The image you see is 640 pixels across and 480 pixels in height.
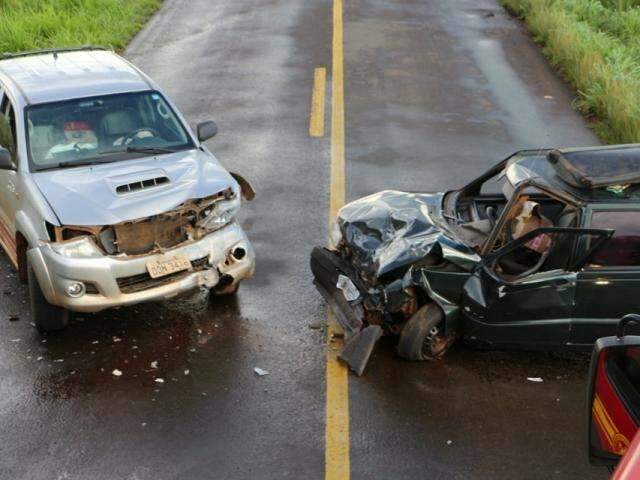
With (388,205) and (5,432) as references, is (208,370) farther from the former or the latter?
(388,205)

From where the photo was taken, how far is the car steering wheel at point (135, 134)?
9.09 metres

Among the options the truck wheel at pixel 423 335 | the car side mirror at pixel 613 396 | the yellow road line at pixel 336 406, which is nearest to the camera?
the car side mirror at pixel 613 396

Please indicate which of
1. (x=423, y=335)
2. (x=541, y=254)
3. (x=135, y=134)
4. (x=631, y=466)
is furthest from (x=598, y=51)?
(x=631, y=466)

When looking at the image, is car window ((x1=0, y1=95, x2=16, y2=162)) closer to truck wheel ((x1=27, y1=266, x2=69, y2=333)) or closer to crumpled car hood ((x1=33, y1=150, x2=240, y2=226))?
crumpled car hood ((x1=33, y1=150, x2=240, y2=226))

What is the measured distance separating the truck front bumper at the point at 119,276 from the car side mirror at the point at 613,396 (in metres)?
3.98

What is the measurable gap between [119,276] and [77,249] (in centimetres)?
41

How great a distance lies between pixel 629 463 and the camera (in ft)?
12.2

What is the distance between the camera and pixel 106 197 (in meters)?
8.08

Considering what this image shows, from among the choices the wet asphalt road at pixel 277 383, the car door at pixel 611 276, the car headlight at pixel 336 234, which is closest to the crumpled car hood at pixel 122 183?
the car headlight at pixel 336 234

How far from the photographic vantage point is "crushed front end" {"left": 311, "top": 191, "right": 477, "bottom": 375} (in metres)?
7.70

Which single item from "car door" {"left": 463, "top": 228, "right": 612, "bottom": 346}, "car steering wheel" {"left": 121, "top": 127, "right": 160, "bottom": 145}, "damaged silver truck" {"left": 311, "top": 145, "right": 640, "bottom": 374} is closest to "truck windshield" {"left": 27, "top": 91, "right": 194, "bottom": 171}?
"car steering wheel" {"left": 121, "top": 127, "right": 160, "bottom": 145}

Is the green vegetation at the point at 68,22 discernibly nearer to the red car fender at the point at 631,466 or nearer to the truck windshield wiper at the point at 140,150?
the truck windshield wiper at the point at 140,150

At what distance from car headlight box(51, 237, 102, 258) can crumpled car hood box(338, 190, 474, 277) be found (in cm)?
225

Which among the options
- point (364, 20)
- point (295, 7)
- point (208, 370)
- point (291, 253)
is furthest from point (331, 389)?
point (295, 7)
